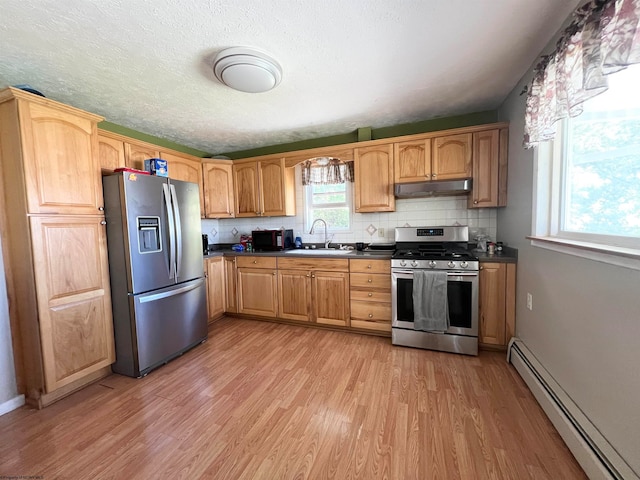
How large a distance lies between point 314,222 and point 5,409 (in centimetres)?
314

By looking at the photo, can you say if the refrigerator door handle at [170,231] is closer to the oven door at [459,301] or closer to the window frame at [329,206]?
the window frame at [329,206]

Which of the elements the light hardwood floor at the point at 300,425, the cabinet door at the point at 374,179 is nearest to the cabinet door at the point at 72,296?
the light hardwood floor at the point at 300,425

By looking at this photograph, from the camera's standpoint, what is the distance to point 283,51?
1.67 metres

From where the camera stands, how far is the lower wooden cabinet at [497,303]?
2271mm

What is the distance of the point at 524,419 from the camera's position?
5.14 ft

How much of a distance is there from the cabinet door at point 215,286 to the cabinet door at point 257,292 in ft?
0.80

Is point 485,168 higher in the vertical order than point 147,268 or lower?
higher

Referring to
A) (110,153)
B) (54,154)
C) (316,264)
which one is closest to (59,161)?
(54,154)

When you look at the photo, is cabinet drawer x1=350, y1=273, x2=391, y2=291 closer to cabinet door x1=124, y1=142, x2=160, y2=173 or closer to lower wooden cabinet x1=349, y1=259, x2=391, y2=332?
lower wooden cabinet x1=349, y1=259, x2=391, y2=332

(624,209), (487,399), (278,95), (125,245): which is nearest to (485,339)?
(487,399)

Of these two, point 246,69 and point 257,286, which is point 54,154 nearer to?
point 246,69

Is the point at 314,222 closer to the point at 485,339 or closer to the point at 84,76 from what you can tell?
the point at 485,339

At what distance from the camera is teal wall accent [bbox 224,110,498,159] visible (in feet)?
9.11

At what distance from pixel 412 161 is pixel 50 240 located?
3215 millimetres
